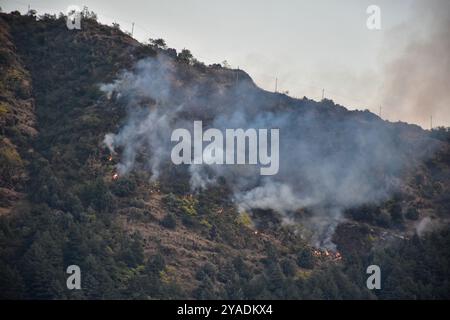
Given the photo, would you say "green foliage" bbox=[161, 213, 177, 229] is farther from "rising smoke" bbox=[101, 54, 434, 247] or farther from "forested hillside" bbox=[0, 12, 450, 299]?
"rising smoke" bbox=[101, 54, 434, 247]

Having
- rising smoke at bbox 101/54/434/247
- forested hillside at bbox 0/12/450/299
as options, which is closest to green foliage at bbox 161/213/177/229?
forested hillside at bbox 0/12/450/299

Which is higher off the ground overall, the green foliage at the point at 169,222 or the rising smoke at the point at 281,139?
the rising smoke at the point at 281,139

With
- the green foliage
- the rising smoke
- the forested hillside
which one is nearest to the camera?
the forested hillside

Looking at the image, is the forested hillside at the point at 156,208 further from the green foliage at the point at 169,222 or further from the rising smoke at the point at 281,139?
the rising smoke at the point at 281,139

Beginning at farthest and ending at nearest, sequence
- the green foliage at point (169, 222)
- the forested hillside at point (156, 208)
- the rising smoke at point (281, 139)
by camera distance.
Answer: the rising smoke at point (281, 139) → the green foliage at point (169, 222) → the forested hillside at point (156, 208)

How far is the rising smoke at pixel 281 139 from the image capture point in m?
138

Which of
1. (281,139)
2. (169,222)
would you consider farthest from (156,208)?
(281,139)

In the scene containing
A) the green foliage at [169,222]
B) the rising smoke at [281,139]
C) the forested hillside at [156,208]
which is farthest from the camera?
the rising smoke at [281,139]

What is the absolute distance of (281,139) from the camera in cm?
15175

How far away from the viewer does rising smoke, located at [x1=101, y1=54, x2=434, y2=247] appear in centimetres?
13800

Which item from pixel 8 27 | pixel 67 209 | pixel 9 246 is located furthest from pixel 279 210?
pixel 8 27

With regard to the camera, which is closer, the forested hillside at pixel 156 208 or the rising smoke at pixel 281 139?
the forested hillside at pixel 156 208

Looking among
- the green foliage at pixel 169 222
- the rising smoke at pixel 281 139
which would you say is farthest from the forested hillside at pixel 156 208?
the rising smoke at pixel 281 139

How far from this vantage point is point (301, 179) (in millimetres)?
144500
